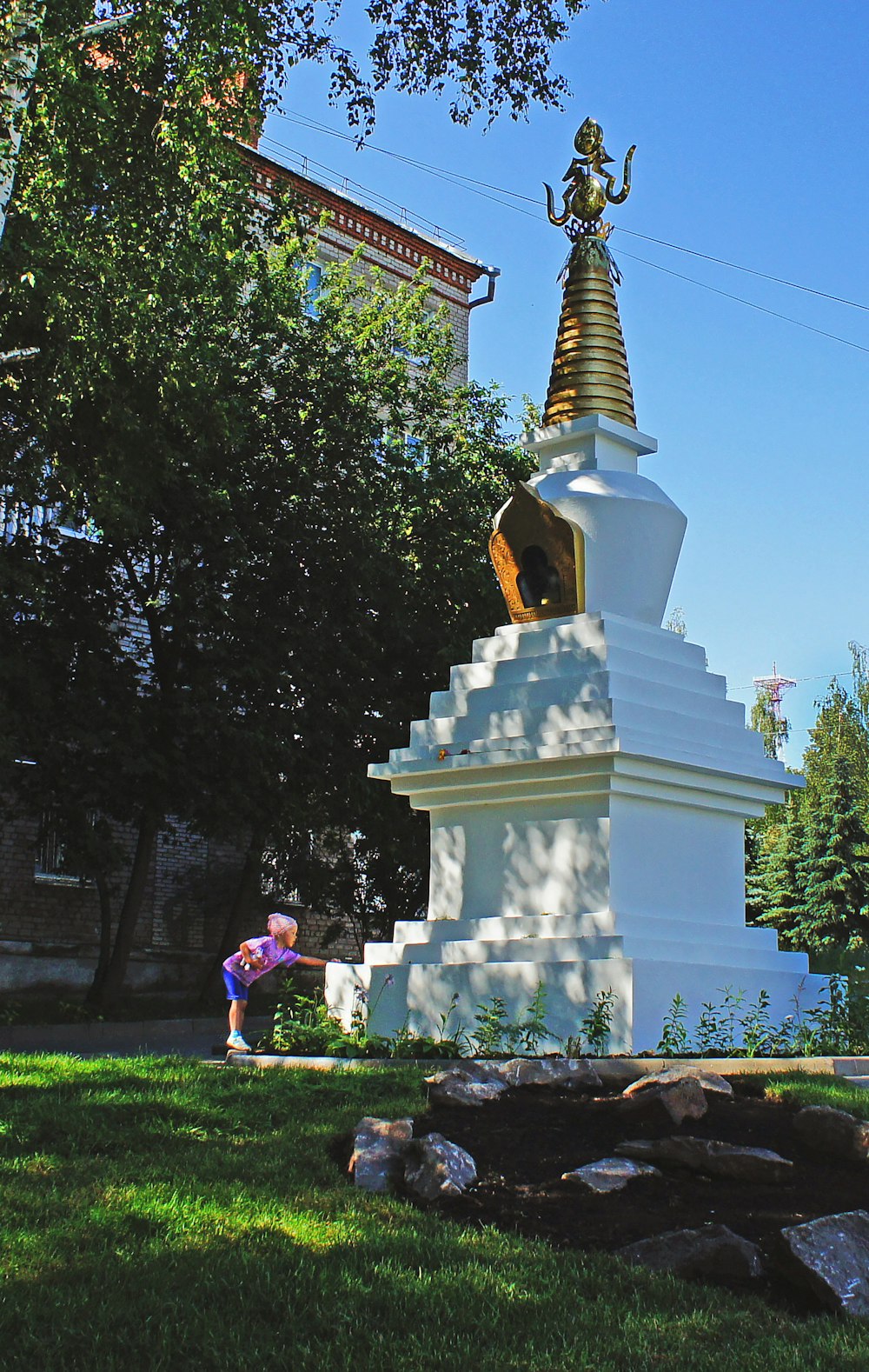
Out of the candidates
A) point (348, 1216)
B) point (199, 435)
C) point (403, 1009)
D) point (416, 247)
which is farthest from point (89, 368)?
point (416, 247)

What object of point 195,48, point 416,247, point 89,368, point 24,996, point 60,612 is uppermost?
point 416,247

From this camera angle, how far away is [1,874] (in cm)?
1842

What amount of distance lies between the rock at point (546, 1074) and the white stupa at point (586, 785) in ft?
5.40

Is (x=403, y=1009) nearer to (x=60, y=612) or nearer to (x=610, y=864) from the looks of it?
(x=610, y=864)

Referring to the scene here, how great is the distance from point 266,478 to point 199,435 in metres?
2.29

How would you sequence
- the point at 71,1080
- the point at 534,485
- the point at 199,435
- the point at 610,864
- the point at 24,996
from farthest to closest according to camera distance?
1. the point at 24,996
2. the point at 199,435
3. the point at 534,485
4. the point at 610,864
5. the point at 71,1080

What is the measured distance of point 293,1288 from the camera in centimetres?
369

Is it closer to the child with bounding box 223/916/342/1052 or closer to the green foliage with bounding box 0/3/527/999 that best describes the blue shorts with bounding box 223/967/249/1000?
the child with bounding box 223/916/342/1052

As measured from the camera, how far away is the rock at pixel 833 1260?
3.72 metres

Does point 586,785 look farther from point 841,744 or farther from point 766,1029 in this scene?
point 841,744

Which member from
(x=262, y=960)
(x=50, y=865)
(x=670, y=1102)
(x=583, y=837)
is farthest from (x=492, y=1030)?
(x=50, y=865)

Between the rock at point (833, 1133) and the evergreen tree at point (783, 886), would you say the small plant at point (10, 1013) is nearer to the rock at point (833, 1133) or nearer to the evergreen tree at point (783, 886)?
the rock at point (833, 1133)

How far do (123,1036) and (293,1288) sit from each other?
37.5ft

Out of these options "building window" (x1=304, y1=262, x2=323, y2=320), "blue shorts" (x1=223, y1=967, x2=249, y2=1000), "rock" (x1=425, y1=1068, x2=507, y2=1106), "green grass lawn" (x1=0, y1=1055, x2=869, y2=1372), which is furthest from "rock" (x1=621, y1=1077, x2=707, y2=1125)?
"building window" (x1=304, y1=262, x2=323, y2=320)
